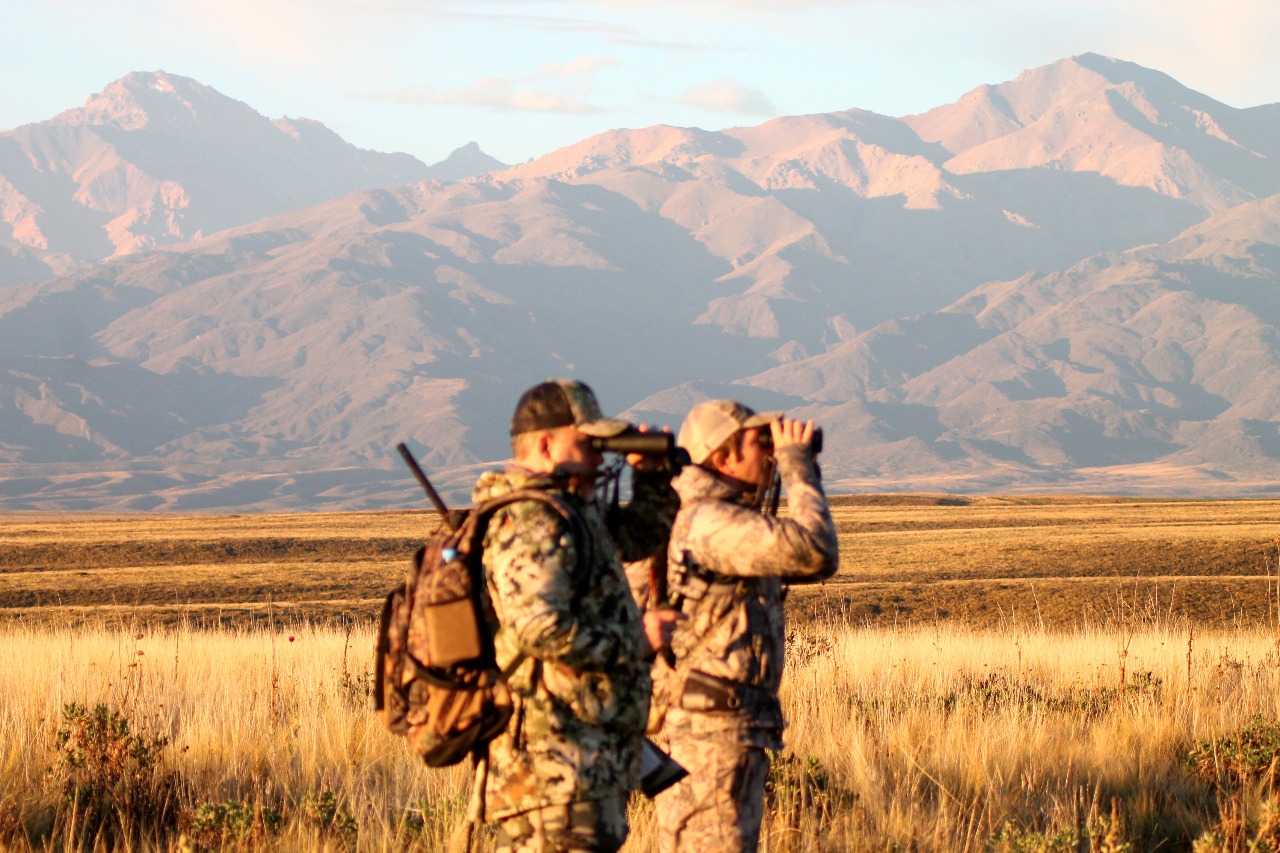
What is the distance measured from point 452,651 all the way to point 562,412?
0.87 metres

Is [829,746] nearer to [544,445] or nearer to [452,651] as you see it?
[544,445]

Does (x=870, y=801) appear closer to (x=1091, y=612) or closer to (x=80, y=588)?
(x=1091, y=612)

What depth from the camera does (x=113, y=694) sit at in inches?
401

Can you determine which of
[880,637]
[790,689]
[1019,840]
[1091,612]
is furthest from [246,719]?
[1091,612]

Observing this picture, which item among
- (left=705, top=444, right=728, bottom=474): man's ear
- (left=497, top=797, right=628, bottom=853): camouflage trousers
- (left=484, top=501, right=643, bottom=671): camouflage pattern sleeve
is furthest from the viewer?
(left=705, top=444, right=728, bottom=474): man's ear

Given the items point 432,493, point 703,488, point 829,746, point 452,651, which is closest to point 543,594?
point 452,651

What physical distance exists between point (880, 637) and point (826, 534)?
11205 mm

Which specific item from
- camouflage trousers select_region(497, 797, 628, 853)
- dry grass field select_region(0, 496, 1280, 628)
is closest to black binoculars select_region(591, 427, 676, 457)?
camouflage trousers select_region(497, 797, 628, 853)

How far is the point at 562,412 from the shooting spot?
4918 millimetres

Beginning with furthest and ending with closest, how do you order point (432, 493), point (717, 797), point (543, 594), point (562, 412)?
point (717, 797) → point (432, 493) → point (562, 412) → point (543, 594)

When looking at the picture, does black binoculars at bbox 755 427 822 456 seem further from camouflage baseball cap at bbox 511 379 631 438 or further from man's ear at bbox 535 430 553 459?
man's ear at bbox 535 430 553 459

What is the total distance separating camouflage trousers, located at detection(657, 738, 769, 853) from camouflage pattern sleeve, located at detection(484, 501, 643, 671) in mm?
891

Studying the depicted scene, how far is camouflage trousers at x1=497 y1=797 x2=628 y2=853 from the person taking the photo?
15.6 feet

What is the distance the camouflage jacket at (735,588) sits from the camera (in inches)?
209
